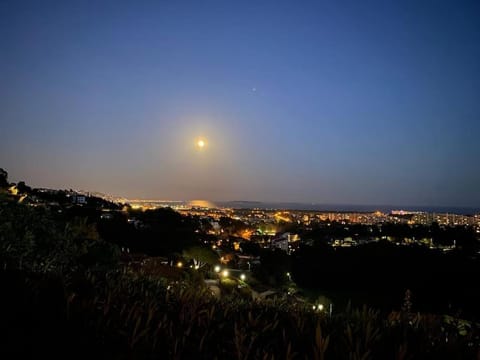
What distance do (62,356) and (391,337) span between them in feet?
5.83

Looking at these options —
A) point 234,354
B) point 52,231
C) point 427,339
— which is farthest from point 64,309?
point 52,231

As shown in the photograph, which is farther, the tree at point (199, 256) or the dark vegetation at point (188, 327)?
the tree at point (199, 256)

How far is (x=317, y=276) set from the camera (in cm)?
3688

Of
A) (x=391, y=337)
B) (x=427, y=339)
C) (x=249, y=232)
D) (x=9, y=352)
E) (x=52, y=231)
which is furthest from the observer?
(x=249, y=232)

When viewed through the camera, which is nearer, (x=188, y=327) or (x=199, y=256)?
(x=188, y=327)

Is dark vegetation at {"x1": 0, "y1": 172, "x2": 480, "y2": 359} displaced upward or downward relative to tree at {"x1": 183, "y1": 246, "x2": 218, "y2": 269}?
upward

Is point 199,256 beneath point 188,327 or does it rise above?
beneath

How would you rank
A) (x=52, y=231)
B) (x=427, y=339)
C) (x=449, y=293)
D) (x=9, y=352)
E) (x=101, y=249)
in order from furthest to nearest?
(x=449, y=293) → (x=101, y=249) → (x=52, y=231) → (x=427, y=339) → (x=9, y=352)

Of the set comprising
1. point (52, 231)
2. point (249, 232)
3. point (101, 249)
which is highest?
point (52, 231)

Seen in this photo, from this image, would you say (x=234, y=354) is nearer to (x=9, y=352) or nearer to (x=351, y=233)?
(x=9, y=352)

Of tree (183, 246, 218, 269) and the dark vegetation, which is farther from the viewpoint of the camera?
tree (183, 246, 218, 269)

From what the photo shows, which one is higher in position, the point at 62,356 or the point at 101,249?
the point at 62,356

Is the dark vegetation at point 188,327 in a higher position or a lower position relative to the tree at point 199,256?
higher

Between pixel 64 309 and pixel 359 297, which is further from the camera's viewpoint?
pixel 359 297
